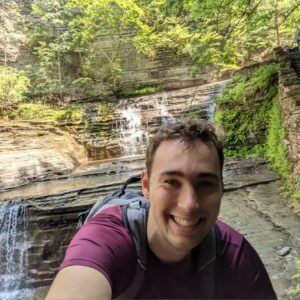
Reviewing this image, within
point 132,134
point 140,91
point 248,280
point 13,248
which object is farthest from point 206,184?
point 140,91

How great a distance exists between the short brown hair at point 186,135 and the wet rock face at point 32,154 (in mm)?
10801

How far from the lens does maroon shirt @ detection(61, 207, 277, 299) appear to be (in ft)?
4.42

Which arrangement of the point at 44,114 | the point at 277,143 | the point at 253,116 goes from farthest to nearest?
the point at 44,114
the point at 253,116
the point at 277,143

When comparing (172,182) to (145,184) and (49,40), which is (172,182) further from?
(49,40)

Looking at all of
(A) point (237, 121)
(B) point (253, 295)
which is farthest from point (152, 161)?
(A) point (237, 121)

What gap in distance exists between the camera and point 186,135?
153 cm

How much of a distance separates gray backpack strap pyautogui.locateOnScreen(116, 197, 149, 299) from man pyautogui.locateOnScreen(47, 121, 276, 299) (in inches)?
0.8

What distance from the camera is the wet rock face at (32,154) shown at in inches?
480

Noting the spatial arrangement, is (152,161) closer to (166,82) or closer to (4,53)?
(166,82)

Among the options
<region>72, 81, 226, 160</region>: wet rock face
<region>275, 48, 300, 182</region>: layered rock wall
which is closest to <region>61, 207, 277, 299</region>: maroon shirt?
<region>275, 48, 300, 182</region>: layered rock wall

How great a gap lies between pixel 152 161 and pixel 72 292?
69 cm

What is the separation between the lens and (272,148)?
31.5 ft

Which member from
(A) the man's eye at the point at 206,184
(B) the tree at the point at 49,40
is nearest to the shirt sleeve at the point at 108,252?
(A) the man's eye at the point at 206,184

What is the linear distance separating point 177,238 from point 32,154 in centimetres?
1268
